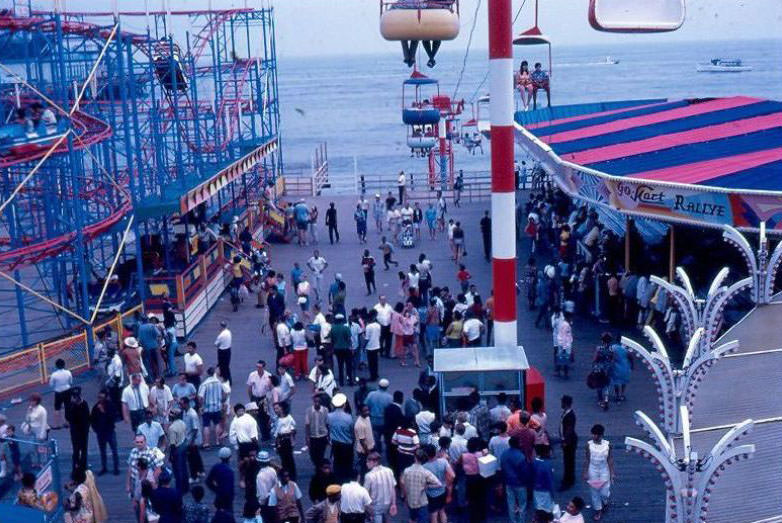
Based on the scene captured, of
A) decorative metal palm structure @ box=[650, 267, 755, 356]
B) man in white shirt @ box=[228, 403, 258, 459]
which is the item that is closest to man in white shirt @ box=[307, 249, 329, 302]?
man in white shirt @ box=[228, 403, 258, 459]

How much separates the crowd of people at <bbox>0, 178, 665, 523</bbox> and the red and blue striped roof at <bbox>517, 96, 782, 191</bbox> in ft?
7.34

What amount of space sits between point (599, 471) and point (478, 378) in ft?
9.01

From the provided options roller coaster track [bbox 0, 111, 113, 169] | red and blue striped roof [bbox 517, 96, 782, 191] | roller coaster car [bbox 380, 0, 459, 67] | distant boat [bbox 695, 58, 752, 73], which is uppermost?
roller coaster car [bbox 380, 0, 459, 67]

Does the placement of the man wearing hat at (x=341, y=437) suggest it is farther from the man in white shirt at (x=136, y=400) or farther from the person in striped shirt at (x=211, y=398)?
the man in white shirt at (x=136, y=400)

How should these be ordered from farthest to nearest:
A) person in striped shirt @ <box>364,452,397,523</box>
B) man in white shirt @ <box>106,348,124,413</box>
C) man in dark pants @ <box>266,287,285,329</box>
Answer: man in dark pants @ <box>266,287,285,329</box>
man in white shirt @ <box>106,348,124,413</box>
person in striped shirt @ <box>364,452,397,523</box>

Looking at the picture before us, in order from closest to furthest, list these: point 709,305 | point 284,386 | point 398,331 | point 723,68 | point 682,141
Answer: point 709,305 < point 284,386 < point 398,331 < point 682,141 < point 723,68

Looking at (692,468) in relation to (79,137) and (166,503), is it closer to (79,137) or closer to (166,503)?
(166,503)

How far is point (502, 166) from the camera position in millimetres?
15125

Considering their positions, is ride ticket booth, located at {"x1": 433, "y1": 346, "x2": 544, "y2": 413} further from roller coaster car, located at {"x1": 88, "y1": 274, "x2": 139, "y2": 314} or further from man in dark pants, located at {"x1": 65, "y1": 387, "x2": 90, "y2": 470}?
roller coaster car, located at {"x1": 88, "y1": 274, "x2": 139, "y2": 314}

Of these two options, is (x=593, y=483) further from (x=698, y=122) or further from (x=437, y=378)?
(x=698, y=122)

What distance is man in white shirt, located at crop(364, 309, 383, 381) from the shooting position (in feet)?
55.5

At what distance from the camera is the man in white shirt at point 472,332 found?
16875 millimetres

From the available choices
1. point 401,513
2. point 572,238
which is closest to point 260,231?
point 572,238

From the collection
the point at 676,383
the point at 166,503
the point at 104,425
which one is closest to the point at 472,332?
the point at 104,425
